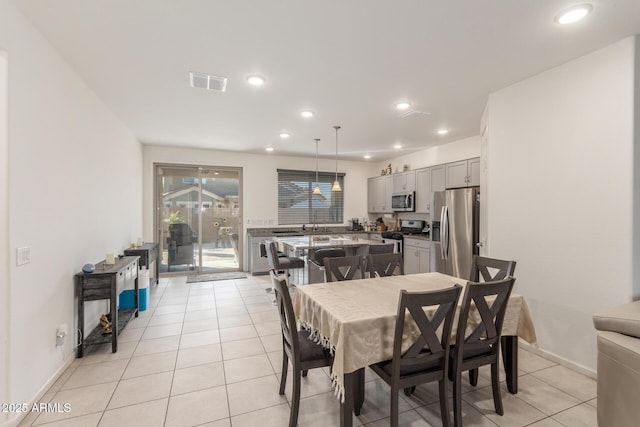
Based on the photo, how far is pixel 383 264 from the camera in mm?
2996

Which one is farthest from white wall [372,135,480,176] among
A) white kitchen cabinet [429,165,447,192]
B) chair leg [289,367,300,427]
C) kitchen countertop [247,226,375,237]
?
chair leg [289,367,300,427]

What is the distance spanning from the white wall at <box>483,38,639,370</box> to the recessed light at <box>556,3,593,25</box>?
656mm

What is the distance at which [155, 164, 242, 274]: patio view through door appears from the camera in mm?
6145

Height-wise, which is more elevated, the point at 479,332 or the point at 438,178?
the point at 438,178

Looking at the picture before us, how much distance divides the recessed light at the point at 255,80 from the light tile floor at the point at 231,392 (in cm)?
276

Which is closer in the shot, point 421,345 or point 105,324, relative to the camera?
point 421,345

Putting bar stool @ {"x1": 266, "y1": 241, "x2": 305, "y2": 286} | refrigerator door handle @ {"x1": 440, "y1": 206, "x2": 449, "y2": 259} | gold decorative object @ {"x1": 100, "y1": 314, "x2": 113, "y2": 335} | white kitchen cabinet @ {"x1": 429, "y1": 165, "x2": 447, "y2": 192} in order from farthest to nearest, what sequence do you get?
white kitchen cabinet @ {"x1": 429, "y1": 165, "x2": 447, "y2": 192} → refrigerator door handle @ {"x1": 440, "y1": 206, "x2": 449, "y2": 259} → bar stool @ {"x1": 266, "y1": 241, "x2": 305, "y2": 286} → gold decorative object @ {"x1": 100, "y1": 314, "x2": 113, "y2": 335}

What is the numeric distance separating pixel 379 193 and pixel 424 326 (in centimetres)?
575

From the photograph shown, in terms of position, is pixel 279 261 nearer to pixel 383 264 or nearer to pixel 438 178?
pixel 383 264

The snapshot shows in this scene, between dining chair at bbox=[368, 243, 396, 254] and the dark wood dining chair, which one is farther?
dining chair at bbox=[368, 243, 396, 254]

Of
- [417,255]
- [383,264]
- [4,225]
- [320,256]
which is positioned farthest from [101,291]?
[417,255]

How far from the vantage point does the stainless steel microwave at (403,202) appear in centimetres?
615

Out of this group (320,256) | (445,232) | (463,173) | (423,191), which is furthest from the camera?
(423,191)

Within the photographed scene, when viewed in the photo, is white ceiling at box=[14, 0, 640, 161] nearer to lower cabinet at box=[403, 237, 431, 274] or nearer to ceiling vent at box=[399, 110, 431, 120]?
ceiling vent at box=[399, 110, 431, 120]
